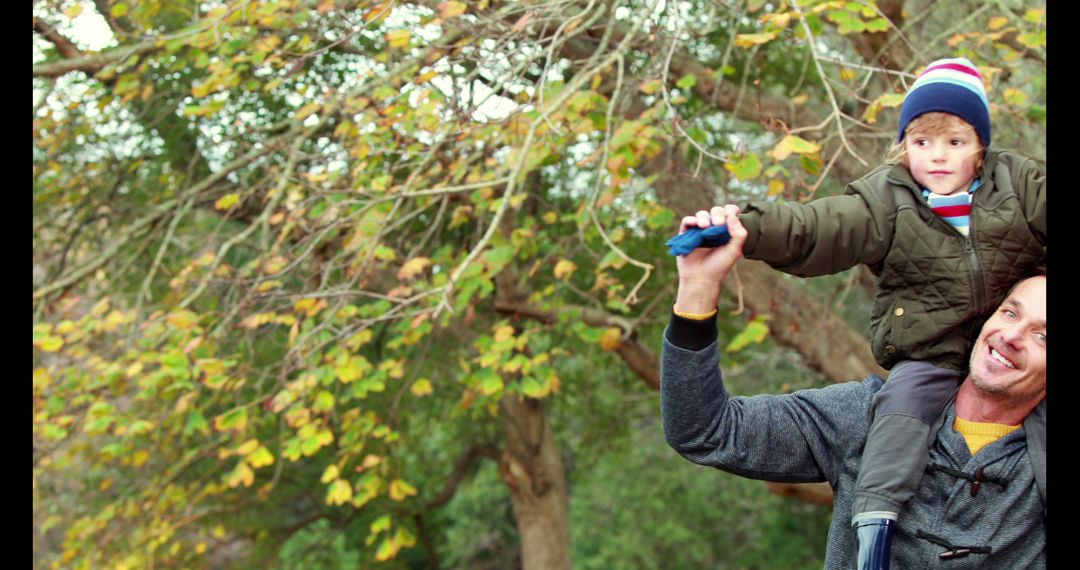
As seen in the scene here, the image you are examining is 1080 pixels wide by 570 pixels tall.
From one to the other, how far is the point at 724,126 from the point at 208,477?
187 inches

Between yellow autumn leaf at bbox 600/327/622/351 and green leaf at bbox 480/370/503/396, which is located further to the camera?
yellow autumn leaf at bbox 600/327/622/351

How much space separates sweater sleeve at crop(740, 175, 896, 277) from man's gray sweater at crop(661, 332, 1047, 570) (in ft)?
0.83

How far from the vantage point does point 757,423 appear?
2.05m

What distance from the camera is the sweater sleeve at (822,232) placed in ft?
5.79

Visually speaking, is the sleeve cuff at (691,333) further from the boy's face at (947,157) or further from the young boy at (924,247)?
the boy's face at (947,157)

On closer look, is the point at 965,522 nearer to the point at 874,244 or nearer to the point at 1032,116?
the point at 874,244

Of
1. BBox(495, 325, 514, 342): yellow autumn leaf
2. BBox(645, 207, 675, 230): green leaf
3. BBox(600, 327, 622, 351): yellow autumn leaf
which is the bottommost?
BBox(600, 327, 622, 351): yellow autumn leaf

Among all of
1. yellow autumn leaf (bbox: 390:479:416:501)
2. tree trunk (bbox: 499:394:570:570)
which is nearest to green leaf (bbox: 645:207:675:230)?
yellow autumn leaf (bbox: 390:479:416:501)

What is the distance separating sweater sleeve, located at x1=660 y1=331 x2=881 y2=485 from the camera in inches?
77.4

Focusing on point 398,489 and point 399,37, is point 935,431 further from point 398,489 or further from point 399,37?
point 398,489

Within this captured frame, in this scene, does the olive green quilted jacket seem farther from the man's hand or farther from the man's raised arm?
the man's raised arm

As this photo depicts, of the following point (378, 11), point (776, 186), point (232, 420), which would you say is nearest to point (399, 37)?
point (378, 11)

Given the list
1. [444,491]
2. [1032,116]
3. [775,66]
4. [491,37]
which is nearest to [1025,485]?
[491,37]

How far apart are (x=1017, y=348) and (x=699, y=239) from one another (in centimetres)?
54
